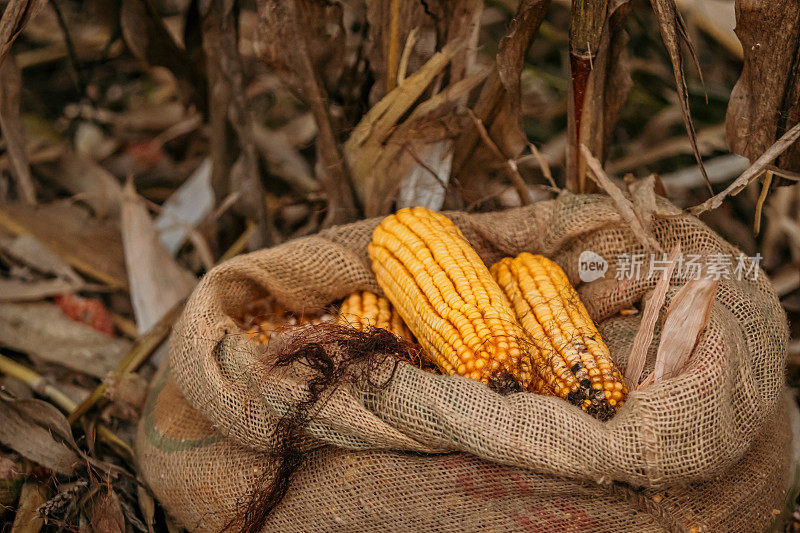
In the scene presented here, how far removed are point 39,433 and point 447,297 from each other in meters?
1.55

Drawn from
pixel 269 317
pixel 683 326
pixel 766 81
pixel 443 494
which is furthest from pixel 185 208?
pixel 766 81

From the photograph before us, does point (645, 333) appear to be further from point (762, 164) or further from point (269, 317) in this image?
point (269, 317)

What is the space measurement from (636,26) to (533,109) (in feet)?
4.33

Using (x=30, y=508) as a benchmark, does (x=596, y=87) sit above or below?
above

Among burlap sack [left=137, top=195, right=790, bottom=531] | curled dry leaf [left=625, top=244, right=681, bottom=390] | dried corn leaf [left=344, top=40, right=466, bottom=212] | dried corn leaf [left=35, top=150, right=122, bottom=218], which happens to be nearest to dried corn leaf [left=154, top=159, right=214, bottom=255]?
dried corn leaf [left=35, top=150, right=122, bottom=218]

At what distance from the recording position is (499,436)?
168 cm

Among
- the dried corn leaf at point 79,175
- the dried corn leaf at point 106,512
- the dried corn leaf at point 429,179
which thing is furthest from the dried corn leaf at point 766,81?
the dried corn leaf at point 79,175

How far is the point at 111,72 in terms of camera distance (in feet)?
15.0

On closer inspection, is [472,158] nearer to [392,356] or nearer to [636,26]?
[392,356]

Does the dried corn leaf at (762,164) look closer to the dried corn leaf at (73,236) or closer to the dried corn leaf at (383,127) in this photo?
the dried corn leaf at (383,127)

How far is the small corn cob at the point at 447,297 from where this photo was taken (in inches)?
72.1

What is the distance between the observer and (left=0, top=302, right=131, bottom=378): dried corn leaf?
2.76 m

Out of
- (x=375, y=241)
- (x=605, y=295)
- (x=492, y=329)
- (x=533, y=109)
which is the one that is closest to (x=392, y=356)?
(x=492, y=329)

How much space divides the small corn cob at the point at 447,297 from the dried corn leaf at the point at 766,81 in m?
1.10
